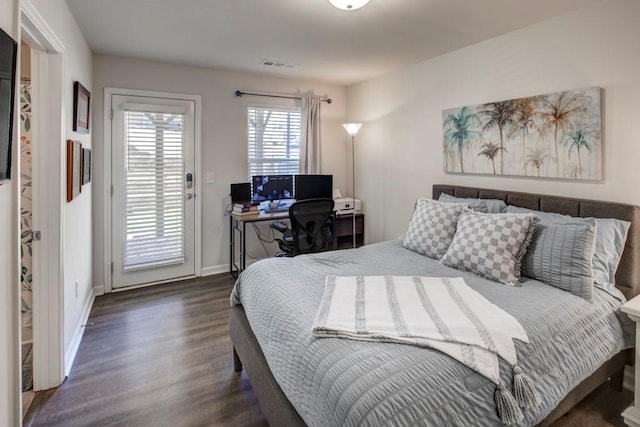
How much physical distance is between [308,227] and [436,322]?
2.33 meters

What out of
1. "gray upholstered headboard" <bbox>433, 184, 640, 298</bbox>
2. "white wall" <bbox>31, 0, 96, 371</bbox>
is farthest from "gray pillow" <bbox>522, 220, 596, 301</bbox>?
"white wall" <bbox>31, 0, 96, 371</bbox>

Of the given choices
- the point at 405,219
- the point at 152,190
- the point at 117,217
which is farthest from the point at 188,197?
the point at 405,219

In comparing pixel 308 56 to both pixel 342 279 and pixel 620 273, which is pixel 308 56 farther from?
pixel 620 273

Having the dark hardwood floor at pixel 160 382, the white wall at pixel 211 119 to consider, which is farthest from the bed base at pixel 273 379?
the white wall at pixel 211 119

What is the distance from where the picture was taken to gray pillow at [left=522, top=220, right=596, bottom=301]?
6.61ft

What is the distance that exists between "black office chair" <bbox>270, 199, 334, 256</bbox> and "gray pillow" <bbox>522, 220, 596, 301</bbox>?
2035mm

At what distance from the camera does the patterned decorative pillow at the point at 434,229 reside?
2699 millimetres

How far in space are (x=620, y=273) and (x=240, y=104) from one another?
3970 millimetres

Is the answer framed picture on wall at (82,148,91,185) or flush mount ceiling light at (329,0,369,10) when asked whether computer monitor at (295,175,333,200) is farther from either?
flush mount ceiling light at (329,0,369,10)

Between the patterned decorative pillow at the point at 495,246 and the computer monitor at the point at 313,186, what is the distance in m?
2.38

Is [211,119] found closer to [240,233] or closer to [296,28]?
[240,233]

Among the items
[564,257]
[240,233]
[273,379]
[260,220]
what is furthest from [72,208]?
[564,257]

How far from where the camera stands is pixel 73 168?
250 centimetres

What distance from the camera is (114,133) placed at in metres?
3.72
